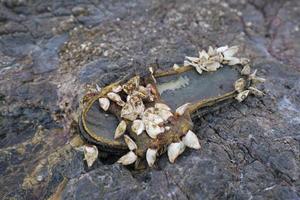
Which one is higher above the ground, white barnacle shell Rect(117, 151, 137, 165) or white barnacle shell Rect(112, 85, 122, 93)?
white barnacle shell Rect(112, 85, 122, 93)

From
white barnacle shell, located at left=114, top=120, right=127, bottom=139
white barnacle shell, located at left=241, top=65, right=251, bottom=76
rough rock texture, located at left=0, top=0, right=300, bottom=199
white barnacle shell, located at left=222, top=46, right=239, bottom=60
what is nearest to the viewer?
rough rock texture, located at left=0, top=0, right=300, bottom=199

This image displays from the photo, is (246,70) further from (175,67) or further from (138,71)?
(138,71)

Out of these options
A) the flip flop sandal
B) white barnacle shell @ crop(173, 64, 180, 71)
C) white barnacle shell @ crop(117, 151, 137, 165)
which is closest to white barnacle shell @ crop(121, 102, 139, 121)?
the flip flop sandal

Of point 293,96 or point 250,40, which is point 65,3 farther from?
point 293,96

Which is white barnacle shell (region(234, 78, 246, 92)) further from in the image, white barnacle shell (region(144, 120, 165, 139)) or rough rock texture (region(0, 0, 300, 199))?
white barnacle shell (region(144, 120, 165, 139))

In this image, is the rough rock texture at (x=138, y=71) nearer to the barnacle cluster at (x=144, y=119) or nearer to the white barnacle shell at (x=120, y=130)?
the barnacle cluster at (x=144, y=119)

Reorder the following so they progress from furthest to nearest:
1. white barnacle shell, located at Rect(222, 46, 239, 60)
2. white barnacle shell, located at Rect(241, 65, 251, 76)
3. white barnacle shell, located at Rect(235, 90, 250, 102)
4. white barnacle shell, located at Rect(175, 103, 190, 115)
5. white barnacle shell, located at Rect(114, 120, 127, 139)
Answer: white barnacle shell, located at Rect(222, 46, 239, 60) < white barnacle shell, located at Rect(241, 65, 251, 76) < white barnacle shell, located at Rect(235, 90, 250, 102) < white barnacle shell, located at Rect(175, 103, 190, 115) < white barnacle shell, located at Rect(114, 120, 127, 139)
